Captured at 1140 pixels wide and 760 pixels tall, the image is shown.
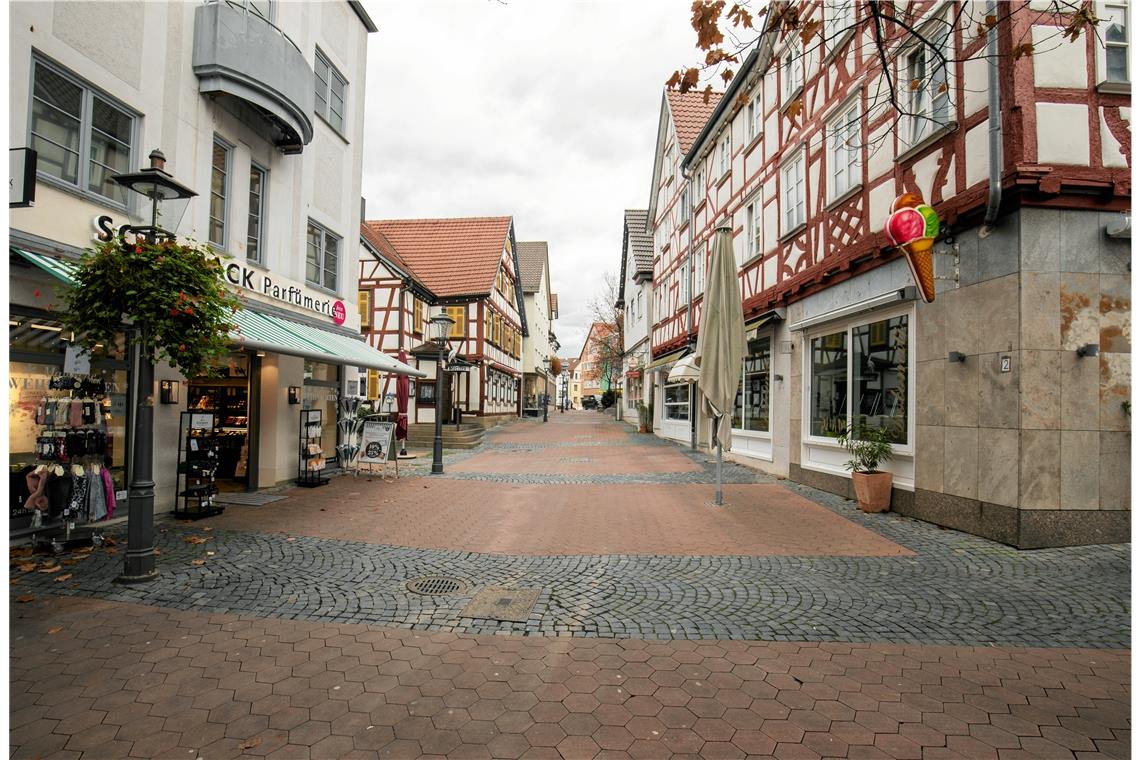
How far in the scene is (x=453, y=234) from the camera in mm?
29953

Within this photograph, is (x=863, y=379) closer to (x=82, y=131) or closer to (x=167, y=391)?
(x=167, y=391)

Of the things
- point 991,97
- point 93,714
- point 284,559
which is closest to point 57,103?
point 284,559

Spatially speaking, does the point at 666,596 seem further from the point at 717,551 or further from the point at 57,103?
the point at 57,103

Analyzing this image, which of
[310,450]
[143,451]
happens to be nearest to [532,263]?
[310,450]

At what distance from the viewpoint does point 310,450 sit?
9.95 m

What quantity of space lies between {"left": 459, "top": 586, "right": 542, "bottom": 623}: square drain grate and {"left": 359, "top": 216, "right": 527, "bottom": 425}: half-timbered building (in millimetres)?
14710

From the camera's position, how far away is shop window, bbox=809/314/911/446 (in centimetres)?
782

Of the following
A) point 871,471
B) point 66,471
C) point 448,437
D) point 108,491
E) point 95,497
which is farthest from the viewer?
point 448,437

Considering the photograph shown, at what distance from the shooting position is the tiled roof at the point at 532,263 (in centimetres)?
4731

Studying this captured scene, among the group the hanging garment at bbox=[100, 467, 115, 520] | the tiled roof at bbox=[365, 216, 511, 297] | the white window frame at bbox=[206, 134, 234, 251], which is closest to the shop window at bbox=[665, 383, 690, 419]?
the tiled roof at bbox=[365, 216, 511, 297]

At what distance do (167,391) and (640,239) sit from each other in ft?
80.6

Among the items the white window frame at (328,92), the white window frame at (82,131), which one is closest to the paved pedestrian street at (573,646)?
the white window frame at (82,131)

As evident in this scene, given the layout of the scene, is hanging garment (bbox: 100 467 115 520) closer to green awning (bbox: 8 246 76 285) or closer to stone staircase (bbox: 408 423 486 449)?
green awning (bbox: 8 246 76 285)

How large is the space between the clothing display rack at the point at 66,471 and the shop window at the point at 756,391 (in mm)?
11057
